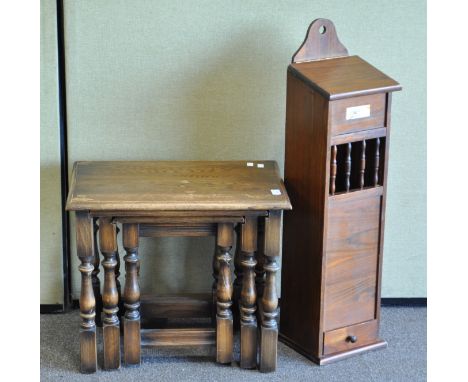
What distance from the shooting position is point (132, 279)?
330 centimetres

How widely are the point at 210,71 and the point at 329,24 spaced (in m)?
0.55

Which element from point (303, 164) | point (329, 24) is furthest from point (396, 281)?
point (329, 24)

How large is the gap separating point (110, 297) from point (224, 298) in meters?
0.45

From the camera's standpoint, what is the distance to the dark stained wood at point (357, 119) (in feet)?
10.3

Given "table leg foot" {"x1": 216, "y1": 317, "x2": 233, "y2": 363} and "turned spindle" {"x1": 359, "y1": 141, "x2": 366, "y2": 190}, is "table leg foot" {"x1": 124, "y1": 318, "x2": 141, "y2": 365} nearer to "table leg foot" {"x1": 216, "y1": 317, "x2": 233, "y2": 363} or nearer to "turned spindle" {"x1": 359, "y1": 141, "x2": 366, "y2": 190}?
"table leg foot" {"x1": 216, "y1": 317, "x2": 233, "y2": 363}

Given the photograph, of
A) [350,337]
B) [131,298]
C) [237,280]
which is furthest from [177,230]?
[350,337]

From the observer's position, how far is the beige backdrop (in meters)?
3.54

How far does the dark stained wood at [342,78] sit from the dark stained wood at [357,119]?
0.10ft

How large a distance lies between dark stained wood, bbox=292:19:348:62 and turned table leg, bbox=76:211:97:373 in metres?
1.07

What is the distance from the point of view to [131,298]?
331 centimetres

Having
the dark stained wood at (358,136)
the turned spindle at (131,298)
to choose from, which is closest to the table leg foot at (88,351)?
the turned spindle at (131,298)

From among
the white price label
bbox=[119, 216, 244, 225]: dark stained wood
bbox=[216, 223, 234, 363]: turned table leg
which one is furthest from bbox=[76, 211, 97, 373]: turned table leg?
the white price label

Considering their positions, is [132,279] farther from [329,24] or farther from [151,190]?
[329,24]

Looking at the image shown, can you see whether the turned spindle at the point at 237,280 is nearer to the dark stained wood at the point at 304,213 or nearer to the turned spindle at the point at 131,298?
the dark stained wood at the point at 304,213
